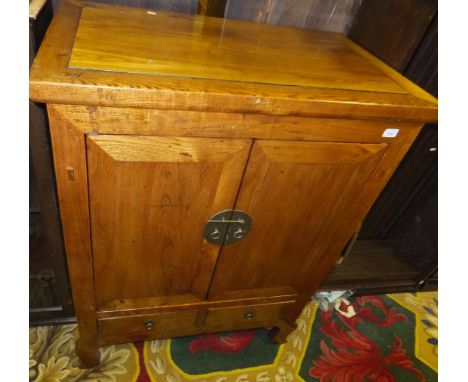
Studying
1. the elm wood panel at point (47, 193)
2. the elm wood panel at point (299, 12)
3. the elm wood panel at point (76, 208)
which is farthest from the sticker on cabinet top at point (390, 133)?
the elm wood panel at point (47, 193)

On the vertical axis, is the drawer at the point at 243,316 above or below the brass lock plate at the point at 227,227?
below

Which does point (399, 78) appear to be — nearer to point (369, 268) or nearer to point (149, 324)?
point (149, 324)

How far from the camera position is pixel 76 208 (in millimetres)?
698

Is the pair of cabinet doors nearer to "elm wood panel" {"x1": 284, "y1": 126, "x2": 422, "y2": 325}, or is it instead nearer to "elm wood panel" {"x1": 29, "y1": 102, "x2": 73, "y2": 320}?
"elm wood panel" {"x1": 284, "y1": 126, "x2": 422, "y2": 325}

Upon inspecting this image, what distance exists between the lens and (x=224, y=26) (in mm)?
885

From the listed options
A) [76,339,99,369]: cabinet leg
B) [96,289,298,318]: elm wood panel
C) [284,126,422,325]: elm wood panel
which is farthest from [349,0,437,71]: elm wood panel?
[76,339,99,369]: cabinet leg

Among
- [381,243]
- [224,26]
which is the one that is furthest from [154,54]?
[381,243]

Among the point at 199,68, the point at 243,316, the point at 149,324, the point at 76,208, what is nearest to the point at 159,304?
the point at 149,324

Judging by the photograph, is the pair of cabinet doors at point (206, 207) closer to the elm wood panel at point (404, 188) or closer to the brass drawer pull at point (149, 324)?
the brass drawer pull at point (149, 324)

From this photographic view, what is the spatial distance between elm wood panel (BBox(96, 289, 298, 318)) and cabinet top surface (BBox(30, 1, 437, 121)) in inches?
24.0

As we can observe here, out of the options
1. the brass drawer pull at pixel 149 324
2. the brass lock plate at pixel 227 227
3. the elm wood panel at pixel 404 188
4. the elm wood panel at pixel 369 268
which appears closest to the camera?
the brass lock plate at pixel 227 227

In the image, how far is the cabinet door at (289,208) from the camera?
0.73 m

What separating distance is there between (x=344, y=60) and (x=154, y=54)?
0.47 metres

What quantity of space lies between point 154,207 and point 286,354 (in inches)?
35.5
